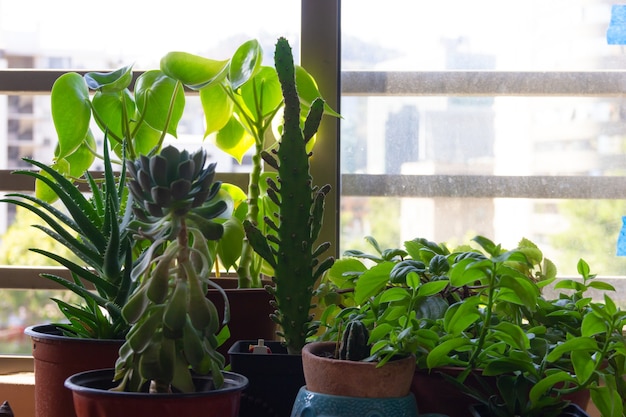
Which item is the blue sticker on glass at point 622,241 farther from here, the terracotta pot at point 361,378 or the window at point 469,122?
the terracotta pot at point 361,378

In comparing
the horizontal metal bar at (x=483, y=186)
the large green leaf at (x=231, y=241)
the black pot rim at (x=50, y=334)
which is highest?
the horizontal metal bar at (x=483, y=186)

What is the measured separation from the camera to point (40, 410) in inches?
28.9

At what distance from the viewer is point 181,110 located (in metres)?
Answer: 1.04

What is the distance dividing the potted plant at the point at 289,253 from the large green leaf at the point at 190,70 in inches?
6.7

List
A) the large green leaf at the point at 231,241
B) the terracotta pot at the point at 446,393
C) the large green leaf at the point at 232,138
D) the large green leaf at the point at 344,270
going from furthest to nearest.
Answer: the large green leaf at the point at 232,138 → the large green leaf at the point at 231,241 → the large green leaf at the point at 344,270 → the terracotta pot at the point at 446,393

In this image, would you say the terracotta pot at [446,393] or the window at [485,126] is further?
the window at [485,126]

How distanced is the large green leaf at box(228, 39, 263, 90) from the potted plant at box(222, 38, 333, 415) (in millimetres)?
124

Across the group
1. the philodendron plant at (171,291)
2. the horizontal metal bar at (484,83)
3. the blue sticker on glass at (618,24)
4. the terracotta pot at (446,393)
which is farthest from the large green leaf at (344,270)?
the blue sticker on glass at (618,24)

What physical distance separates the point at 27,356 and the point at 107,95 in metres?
0.53

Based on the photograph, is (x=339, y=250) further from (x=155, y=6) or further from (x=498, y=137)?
(x=155, y=6)

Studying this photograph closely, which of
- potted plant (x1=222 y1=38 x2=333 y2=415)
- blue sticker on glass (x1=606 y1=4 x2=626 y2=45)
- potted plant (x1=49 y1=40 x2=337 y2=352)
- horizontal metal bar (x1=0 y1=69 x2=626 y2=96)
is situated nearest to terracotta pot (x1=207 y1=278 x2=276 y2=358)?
potted plant (x1=49 y1=40 x2=337 y2=352)

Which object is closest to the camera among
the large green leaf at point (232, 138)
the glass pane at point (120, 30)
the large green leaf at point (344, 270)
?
the large green leaf at point (344, 270)

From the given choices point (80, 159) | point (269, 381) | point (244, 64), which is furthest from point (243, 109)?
point (269, 381)

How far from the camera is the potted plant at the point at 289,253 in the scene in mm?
732
